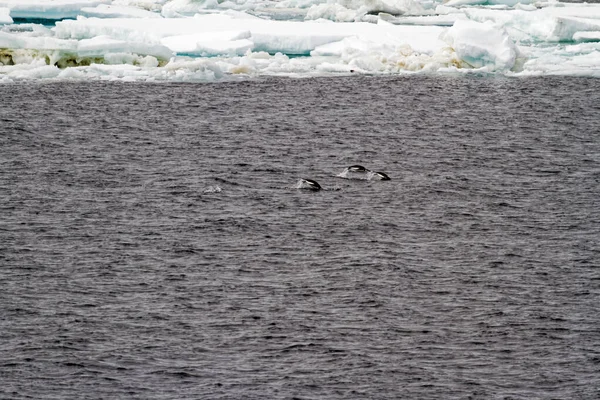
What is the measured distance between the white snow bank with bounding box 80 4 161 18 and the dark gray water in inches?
583

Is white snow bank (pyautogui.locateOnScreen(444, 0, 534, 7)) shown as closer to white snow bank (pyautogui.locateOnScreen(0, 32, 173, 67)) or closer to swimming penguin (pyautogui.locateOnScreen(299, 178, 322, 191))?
white snow bank (pyautogui.locateOnScreen(0, 32, 173, 67))

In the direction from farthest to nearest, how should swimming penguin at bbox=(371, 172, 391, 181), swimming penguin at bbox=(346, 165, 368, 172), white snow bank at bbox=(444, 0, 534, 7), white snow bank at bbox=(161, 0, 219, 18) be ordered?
white snow bank at bbox=(444, 0, 534, 7) < white snow bank at bbox=(161, 0, 219, 18) < swimming penguin at bbox=(346, 165, 368, 172) < swimming penguin at bbox=(371, 172, 391, 181)

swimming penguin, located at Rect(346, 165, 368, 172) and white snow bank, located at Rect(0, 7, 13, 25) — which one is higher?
white snow bank, located at Rect(0, 7, 13, 25)

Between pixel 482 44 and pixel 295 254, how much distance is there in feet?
76.5

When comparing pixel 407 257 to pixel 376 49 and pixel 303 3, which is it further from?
pixel 303 3

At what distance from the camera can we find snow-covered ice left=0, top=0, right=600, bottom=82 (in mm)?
42719

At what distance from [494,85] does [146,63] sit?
14.0 m

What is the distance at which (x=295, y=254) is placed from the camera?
2173 centimetres

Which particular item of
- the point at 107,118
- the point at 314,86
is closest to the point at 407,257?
the point at 107,118

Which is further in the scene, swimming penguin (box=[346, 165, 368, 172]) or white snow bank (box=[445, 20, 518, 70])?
white snow bank (box=[445, 20, 518, 70])

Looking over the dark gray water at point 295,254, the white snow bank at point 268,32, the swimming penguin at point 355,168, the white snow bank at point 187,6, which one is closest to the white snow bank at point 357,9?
the white snow bank at point 187,6

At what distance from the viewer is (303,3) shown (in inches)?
2542

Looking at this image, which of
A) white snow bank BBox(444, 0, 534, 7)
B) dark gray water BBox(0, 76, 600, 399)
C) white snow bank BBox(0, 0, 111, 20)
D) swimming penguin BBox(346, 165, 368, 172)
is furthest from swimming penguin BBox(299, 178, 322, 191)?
white snow bank BBox(444, 0, 534, 7)

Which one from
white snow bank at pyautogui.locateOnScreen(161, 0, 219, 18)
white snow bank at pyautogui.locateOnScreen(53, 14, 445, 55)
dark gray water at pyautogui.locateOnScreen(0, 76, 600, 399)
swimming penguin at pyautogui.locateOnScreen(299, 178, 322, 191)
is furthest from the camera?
white snow bank at pyautogui.locateOnScreen(161, 0, 219, 18)
